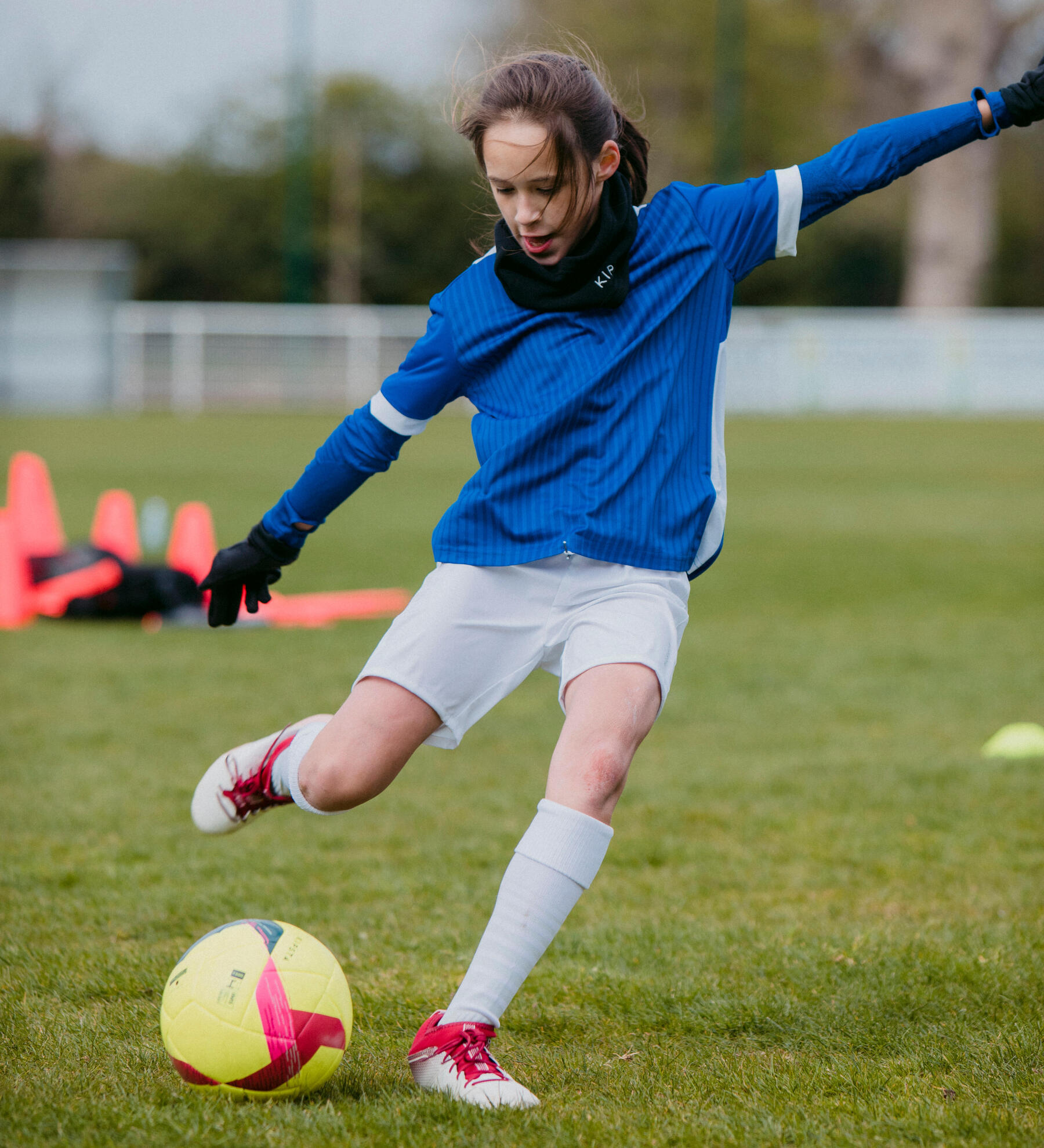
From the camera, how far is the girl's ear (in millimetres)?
2887

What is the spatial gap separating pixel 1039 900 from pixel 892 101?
143 feet

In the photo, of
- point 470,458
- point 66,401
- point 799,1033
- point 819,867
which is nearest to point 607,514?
point 799,1033

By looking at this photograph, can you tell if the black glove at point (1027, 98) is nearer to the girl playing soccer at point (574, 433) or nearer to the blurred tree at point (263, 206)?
the girl playing soccer at point (574, 433)

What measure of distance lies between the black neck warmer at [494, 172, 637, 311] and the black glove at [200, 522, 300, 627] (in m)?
0.82

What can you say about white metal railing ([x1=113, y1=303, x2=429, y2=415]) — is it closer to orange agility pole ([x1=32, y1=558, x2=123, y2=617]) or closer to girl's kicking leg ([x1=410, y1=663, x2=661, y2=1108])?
orange agility pole ([x1=32, y1=558, x2=123, y2=617])

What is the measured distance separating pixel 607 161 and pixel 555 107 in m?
0.17

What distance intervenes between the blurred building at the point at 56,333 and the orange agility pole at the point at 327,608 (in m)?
26.7

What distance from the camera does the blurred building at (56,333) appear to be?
34719 mm

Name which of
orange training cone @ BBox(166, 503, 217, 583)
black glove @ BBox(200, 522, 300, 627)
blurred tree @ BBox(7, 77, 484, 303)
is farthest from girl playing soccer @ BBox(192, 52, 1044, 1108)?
blurred tree @ BBox(7, 77, 484, 303)

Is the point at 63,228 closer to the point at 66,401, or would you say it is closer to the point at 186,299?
the point at 186,299

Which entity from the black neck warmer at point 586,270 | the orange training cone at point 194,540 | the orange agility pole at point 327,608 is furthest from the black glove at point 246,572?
the orange training cone at point 194,540

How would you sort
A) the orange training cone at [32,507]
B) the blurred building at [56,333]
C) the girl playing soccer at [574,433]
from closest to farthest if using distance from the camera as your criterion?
the girl playing soccer at [574,433]
the orange training cone at [32,507]
the blurred building at [56,333]

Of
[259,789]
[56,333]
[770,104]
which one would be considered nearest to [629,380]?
[259,789]

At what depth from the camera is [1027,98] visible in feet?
9.89
